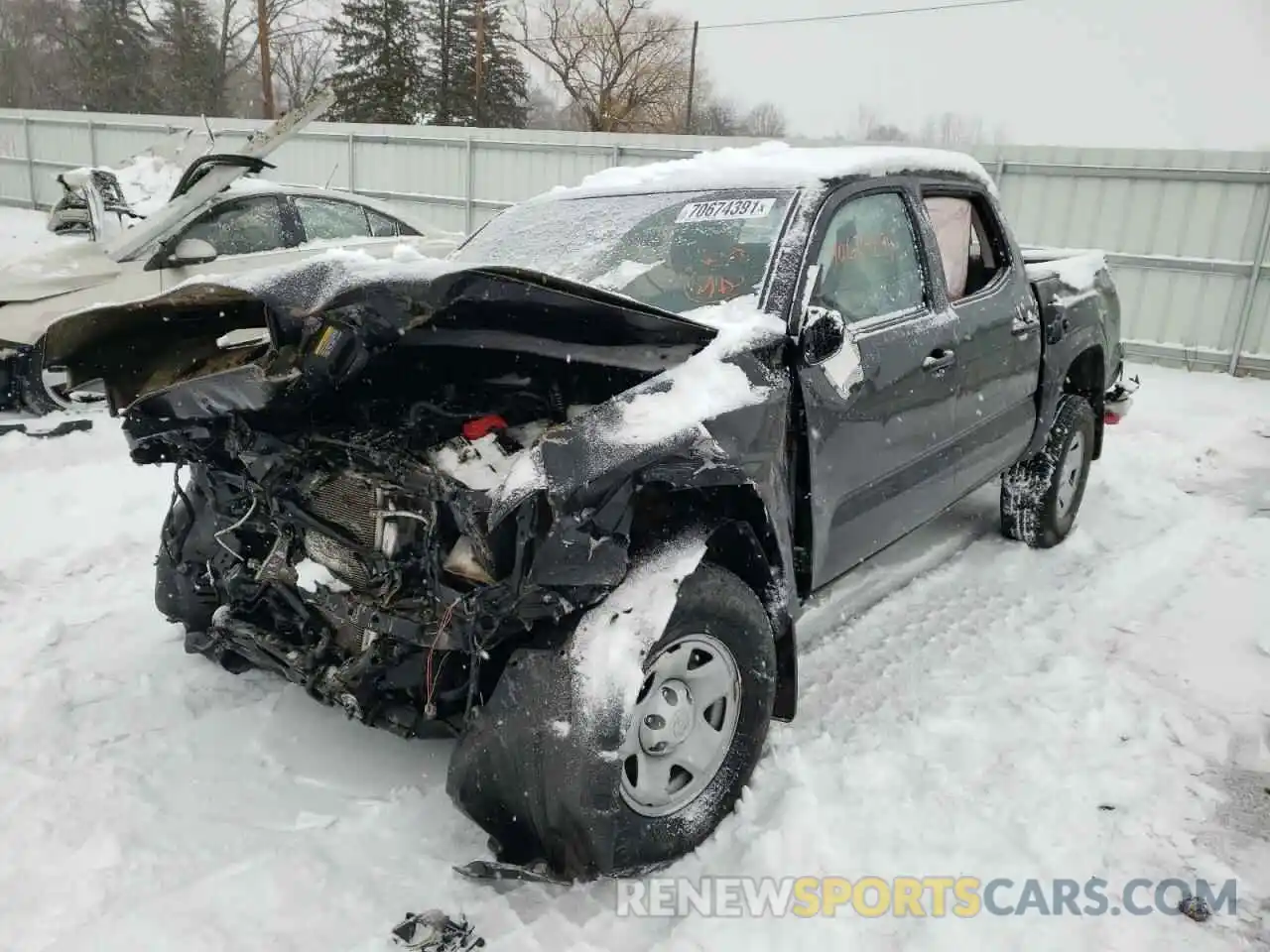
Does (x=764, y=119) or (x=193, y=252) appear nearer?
(x=193, y=252)

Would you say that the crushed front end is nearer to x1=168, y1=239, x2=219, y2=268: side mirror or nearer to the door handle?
the door handle

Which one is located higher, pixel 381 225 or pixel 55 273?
pixel 381 225

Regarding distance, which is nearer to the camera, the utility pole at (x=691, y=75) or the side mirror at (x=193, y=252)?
the side mirror at (x=193, y=252)

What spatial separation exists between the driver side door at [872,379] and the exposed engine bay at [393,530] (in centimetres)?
69

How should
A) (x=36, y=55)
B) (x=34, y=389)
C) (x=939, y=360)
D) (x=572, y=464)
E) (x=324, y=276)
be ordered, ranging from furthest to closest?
1. (x=36, y=55)
2. (x=34, y=389)
3. (x=939, y=360)
4. (x=324, y=276)
5. (x=572, y=464)

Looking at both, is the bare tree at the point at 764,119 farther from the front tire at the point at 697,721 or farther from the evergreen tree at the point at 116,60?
the front tire at the point at 697,721

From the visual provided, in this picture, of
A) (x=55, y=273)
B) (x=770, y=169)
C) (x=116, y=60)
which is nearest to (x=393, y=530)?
(x=770, y=169)

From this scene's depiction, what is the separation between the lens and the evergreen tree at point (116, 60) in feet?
124

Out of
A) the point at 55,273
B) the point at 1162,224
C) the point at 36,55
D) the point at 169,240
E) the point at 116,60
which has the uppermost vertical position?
the point at 36,55

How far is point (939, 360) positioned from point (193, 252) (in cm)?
556

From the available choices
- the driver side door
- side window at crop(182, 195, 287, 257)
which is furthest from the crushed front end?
side window at crop(182, 195, 287, 257)

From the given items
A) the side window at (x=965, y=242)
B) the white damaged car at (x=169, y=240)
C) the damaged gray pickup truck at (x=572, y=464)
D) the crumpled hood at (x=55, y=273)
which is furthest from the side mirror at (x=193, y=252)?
the side window at (x=965, y=242)

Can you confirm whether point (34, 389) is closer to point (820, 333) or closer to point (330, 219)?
point (330, 219)

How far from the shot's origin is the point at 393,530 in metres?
2.48
